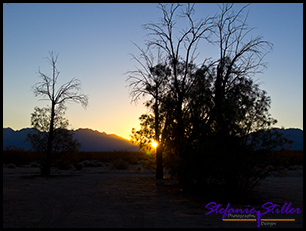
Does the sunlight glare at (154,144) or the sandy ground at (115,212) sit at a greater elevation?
the sunlight glare at (154,144)

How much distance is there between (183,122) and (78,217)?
22.2 ft

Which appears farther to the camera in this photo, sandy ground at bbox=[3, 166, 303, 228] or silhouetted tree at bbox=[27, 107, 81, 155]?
silhouetted tree at bbox=[27, 107, 81, 155]

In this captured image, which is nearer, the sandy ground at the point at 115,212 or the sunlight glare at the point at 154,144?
the sandy ground at the point at 115,212

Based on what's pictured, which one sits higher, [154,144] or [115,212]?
[154,144]

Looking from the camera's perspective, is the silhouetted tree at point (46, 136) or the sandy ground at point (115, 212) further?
the silhouetted tree at point (46, 136)

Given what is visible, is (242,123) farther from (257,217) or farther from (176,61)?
(176,61)

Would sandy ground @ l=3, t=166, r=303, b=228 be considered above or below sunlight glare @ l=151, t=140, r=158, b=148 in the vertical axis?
below

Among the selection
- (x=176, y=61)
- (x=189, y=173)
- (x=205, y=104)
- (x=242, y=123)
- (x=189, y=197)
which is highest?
(x=176, y=61)

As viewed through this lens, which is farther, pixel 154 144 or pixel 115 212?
pixel 154 144

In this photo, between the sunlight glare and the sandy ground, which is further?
the sunlight glare

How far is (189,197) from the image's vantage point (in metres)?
12.3

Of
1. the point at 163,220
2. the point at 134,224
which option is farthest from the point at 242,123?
the point at 134,224

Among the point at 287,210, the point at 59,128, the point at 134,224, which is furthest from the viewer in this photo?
the point at 59,128

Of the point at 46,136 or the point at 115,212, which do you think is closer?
the point at 115,212
